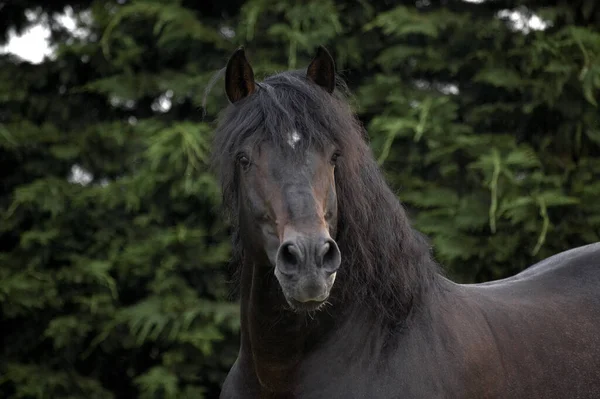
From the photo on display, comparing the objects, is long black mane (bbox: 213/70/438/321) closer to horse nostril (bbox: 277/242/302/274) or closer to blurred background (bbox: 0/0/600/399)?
horse nostril (bbox: 277/242/302/274)

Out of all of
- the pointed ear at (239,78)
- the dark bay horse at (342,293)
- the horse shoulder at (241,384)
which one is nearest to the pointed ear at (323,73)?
the dark bay horse at (342,293)

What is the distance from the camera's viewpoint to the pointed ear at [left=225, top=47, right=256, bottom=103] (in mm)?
2961

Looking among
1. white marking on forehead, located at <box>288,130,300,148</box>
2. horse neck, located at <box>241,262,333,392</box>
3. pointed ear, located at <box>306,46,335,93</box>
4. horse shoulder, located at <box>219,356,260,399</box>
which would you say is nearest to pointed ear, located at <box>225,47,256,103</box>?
pointed ear, located at <box>306,46,335,93</box>

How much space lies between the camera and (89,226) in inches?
277

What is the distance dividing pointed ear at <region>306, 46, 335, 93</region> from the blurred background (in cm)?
313

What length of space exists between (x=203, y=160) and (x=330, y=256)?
4255 mm

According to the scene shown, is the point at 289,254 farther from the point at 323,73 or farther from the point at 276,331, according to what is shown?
the point at 323,73

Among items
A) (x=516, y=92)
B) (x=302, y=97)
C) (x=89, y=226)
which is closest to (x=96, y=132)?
(x=89, y=226)

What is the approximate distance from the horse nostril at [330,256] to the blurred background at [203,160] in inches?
143

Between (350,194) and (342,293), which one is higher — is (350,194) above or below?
above

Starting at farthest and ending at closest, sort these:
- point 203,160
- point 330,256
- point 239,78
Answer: point 203,160 < point 239,78 < point 330,256

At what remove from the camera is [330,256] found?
2.50m

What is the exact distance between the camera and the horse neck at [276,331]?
9.45 feet

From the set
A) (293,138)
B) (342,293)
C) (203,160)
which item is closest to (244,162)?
(293,138)
